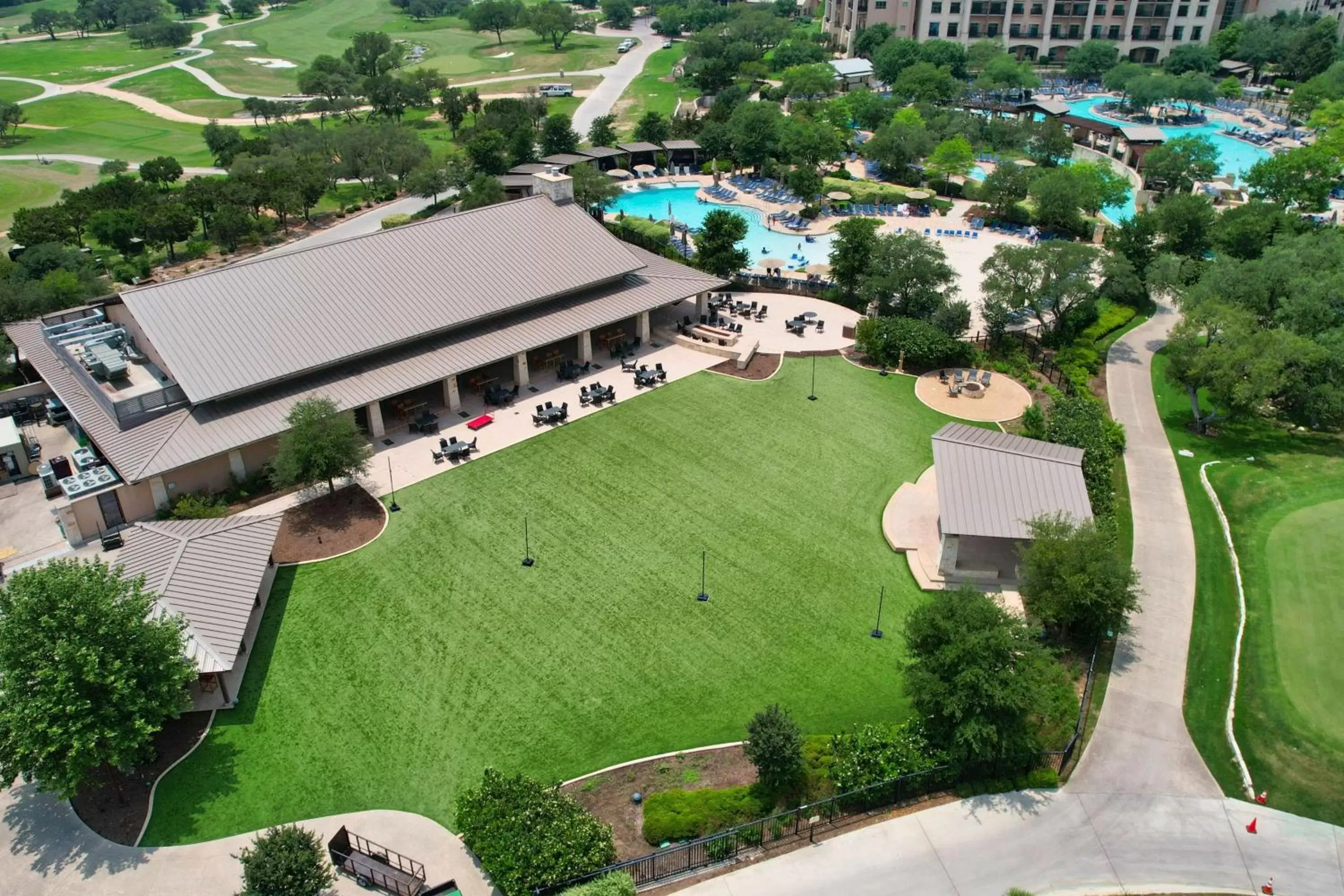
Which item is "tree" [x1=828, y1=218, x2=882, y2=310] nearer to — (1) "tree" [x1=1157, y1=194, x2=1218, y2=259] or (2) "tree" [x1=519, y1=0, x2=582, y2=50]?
(1) "tree" [x1=1157, y1=194, x2=1218, y2=259]

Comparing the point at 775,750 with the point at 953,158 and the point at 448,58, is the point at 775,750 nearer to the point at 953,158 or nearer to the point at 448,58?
the point at 953,158

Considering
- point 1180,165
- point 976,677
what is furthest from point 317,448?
point 1180,165

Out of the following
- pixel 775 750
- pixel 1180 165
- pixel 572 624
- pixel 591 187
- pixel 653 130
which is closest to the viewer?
pixel 775 750

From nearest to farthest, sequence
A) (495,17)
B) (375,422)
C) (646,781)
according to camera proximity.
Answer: (646,781), (375,422), (495,17)

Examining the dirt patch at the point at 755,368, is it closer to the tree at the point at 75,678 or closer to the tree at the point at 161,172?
the tree at the point at 75,678

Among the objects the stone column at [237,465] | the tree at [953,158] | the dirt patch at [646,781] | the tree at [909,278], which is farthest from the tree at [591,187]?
the dirt patch at [646,781]

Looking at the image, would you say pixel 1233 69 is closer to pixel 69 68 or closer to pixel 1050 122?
pixel 1050 122

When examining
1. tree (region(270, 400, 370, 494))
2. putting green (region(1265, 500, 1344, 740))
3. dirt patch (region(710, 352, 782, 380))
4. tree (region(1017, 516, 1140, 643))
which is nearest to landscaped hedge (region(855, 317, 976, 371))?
dirt patch (region(710, 352, 782, 380))
